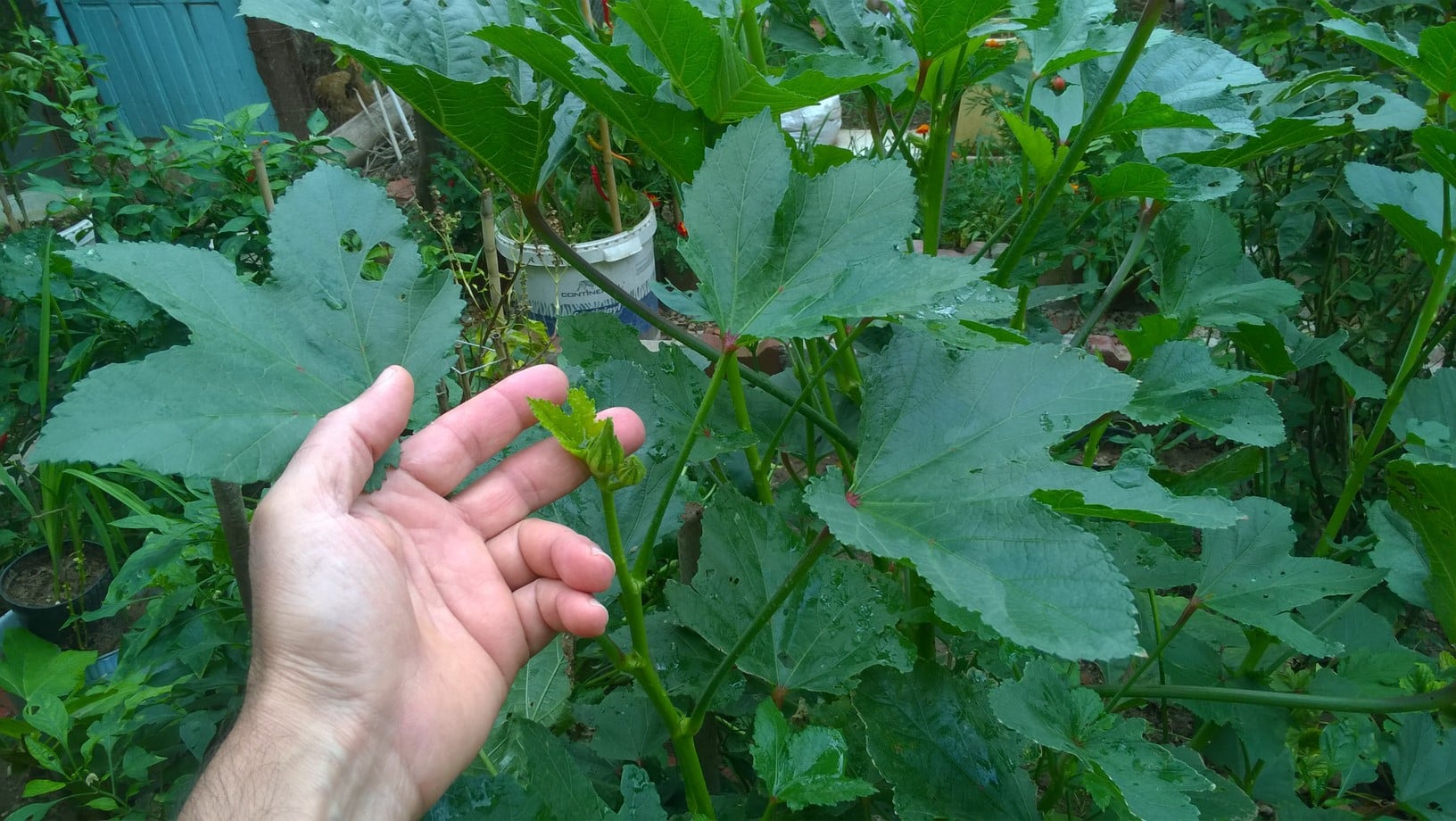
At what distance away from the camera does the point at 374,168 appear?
586 cm

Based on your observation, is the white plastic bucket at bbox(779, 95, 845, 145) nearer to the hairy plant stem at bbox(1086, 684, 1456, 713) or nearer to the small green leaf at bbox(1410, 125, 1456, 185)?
the small green leaf at bbox(1410, 125, 1456, 185)

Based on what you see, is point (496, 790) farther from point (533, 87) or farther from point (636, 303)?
point (533, 87)

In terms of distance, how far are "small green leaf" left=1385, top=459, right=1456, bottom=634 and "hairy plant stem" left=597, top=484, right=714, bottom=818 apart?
0.90 metres

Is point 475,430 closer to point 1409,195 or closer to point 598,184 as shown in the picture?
point 1409,195

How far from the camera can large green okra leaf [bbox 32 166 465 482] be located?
0.88 meters

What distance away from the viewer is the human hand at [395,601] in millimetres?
1029

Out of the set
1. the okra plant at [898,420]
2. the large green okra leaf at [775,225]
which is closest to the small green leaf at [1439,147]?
the okra plant at [898,420]

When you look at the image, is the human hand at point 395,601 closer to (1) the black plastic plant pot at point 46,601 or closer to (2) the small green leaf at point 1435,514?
(2) the small green leaf at point 1435,514

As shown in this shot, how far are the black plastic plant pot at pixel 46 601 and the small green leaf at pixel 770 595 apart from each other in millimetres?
2071

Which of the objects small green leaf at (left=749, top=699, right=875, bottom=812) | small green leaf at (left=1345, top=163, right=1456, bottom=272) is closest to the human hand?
small green leaf at (left=749, top=699, right=875, bottom=812)

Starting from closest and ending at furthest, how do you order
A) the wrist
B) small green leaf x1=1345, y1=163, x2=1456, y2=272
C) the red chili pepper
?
1. the wrist
2. small green leaf x1=1345, y1=163, x2=1456, y2=272
3. the red chili pepper

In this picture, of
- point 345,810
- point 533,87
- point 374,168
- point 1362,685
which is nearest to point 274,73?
point 374,168

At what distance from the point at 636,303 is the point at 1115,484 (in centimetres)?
55

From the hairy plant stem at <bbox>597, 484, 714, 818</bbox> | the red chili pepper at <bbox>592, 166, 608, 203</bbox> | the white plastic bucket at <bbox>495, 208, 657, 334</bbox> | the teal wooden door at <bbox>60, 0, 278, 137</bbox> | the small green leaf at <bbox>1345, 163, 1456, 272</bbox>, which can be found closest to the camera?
the hairy plant stem at <bbox>597, 484, 714, 818</bbox>
